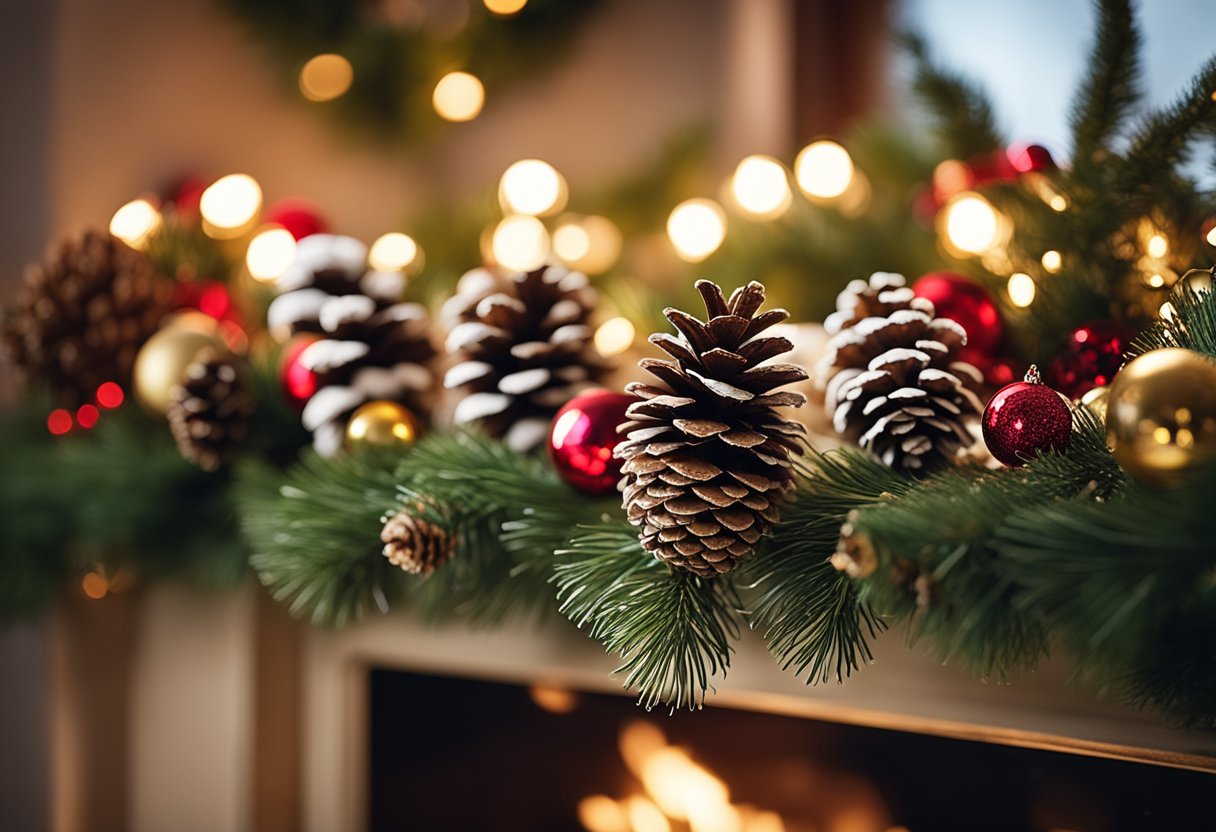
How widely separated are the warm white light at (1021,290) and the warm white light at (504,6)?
2.08 ft

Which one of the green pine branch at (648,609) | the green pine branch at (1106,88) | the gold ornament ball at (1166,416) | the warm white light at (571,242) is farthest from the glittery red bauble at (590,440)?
the warm white light at (571,242)

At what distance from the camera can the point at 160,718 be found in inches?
34.0

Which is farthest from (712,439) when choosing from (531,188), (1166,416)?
(531,188)

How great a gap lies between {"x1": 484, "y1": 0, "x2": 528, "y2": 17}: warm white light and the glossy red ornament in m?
0.76

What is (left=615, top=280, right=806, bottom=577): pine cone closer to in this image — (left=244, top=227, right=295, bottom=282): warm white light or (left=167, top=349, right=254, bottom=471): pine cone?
(left=167, top=349, right=254, bottom=471): pine cone

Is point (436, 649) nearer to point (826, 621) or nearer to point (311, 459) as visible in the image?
point (311, 459)

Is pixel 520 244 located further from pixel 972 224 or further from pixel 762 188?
pixel 972 224

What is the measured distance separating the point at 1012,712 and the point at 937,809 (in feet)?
0.30

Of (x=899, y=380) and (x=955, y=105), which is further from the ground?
(x=955, y=105)

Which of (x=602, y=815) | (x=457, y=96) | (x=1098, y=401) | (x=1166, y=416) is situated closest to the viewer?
(x=1166, y=416)

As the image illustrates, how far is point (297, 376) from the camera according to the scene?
658mm

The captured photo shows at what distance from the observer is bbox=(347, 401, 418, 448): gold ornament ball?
24.5 inches

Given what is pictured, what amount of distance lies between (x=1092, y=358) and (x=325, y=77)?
858 millimetres

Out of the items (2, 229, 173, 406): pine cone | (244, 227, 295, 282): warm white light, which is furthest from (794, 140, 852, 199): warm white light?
(2, 229, 173, 406): pine cone
